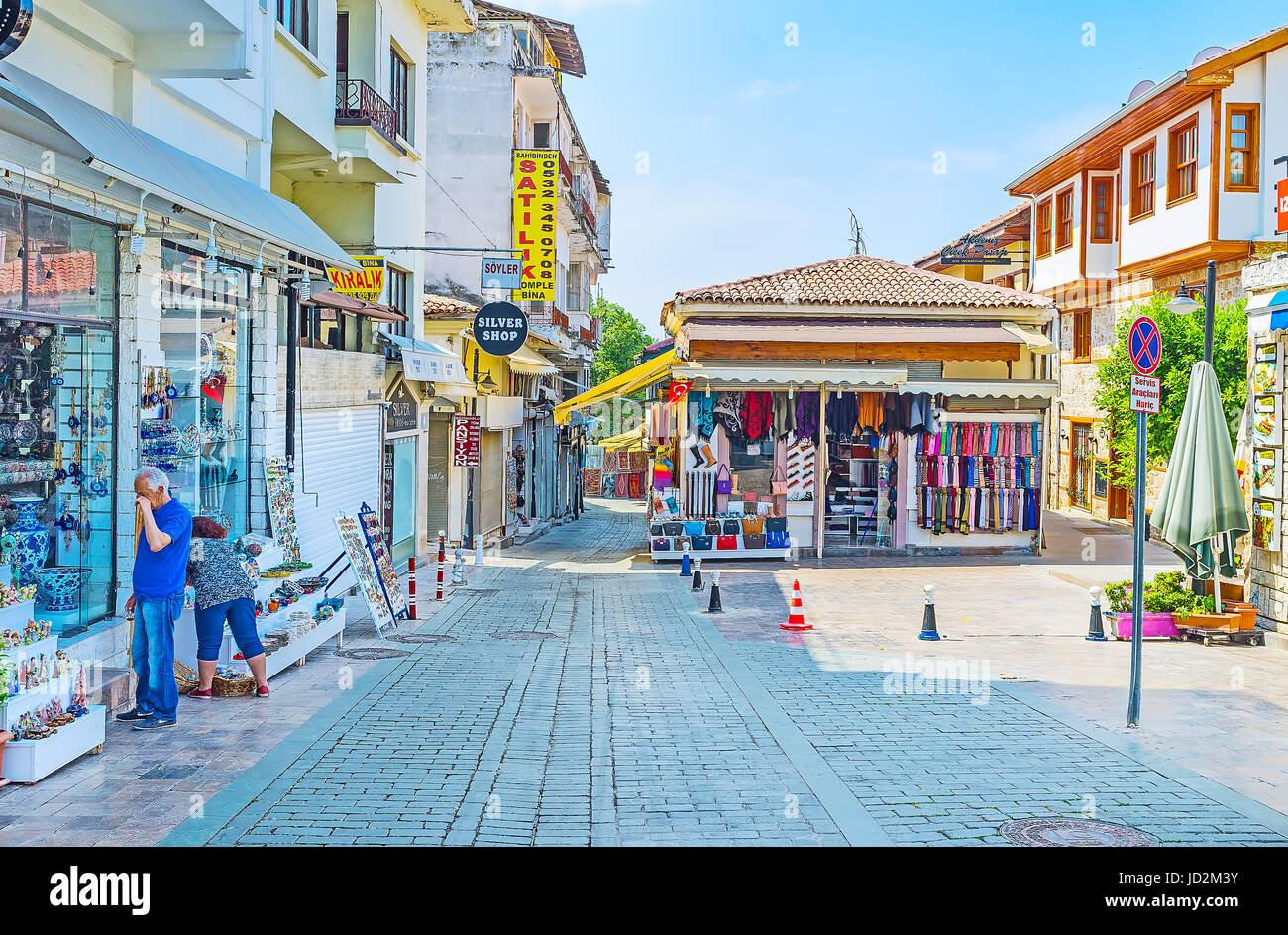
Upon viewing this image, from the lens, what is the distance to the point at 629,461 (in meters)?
57.7

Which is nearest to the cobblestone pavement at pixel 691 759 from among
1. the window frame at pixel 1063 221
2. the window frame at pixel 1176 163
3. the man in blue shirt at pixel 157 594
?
the man in blue shirt at pixel 157 594

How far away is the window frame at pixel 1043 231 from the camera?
34656 mm

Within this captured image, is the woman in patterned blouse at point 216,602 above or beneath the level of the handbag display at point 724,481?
beneath

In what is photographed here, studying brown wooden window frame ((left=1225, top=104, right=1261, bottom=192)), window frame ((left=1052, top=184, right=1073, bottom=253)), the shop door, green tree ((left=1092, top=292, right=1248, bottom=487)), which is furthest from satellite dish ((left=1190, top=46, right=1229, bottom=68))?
the shop door

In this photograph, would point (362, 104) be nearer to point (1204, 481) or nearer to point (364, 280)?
point (364, 280)

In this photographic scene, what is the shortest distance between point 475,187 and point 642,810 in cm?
2666

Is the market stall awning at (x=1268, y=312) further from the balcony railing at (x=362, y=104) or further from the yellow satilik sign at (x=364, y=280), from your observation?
the yellow satilik sign at (x=364, y=280)

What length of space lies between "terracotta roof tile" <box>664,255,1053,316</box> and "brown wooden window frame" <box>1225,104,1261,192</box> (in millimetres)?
4499

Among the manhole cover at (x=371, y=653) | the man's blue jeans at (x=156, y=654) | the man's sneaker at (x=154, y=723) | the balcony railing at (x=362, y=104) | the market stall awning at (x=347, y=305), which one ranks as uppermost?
the balcony railing at (x=362, y=104)

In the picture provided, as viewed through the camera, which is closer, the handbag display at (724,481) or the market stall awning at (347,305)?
the market stall awning at (347,305)

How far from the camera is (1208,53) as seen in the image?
82.2ft

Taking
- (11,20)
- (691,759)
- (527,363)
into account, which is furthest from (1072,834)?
(527,363)

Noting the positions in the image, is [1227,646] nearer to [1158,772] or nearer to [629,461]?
[1158,772]

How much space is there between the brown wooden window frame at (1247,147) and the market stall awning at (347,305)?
1796 centimetres
